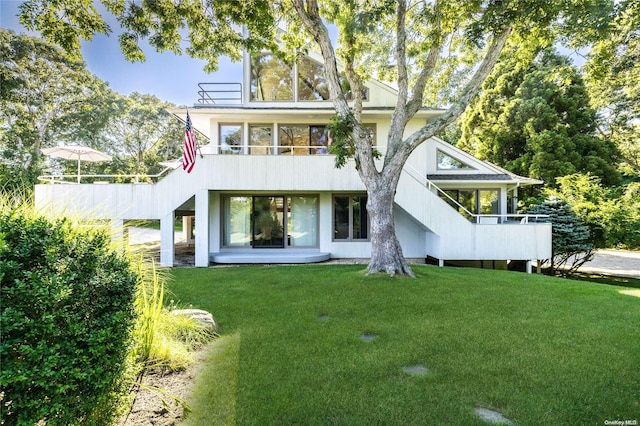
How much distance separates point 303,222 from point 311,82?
6.65 meters

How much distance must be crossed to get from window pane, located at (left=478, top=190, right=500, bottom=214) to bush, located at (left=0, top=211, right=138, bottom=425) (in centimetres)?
1594

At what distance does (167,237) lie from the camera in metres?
12.3

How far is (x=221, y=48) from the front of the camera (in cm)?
1088

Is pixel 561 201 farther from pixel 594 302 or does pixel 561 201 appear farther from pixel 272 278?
pixel 272 278

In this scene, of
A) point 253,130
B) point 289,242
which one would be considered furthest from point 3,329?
point 253,130

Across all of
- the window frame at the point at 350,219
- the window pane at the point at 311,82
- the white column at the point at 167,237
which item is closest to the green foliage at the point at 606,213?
the window frame at the point at 350,219

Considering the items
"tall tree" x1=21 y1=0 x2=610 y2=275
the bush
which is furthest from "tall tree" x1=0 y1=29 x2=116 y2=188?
the bush

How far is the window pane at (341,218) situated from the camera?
46.4 feet

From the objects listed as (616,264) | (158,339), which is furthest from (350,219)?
(616,264)

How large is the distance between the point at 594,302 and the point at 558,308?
134 cm

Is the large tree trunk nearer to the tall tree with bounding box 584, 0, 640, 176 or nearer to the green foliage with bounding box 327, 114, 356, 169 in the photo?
the green foliage with bounding box 327, 114, 356, 169

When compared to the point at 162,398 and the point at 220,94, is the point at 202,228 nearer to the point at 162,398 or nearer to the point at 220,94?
the point at 220,94

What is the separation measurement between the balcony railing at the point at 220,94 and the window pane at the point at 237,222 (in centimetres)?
496

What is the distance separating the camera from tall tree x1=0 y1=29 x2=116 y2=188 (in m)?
22.9
